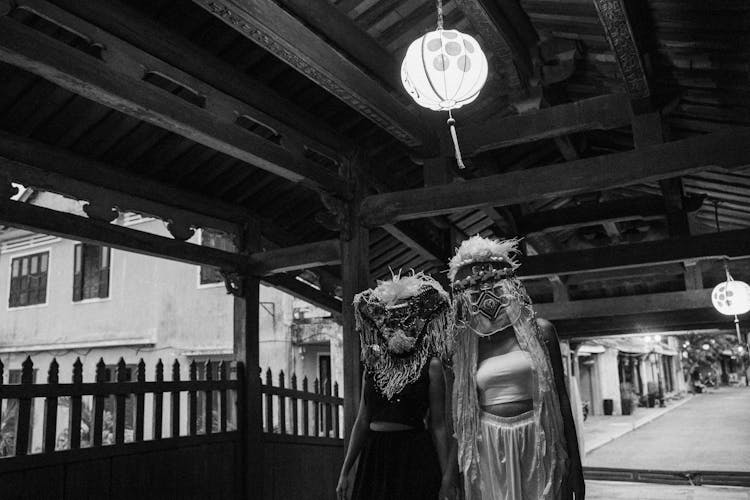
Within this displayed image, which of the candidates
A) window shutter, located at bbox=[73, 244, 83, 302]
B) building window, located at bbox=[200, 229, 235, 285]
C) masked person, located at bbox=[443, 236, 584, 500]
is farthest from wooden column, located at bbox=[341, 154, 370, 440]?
window shutter, located at bbox=[73, 244, 83, 302]

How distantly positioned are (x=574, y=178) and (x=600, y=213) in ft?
14.5

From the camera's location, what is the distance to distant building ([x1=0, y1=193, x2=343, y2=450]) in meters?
15.7

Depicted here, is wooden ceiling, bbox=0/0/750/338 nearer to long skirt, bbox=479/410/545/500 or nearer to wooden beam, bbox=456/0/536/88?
wooden beam, bbox=456/0/536/88

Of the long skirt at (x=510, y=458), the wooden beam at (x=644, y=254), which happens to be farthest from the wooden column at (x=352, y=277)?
the wooden beam at (x=644, y=254)

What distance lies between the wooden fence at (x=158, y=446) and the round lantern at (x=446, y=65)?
3.78m

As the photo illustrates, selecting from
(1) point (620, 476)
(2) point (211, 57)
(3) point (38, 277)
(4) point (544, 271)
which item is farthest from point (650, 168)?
(3) point (38, 277)

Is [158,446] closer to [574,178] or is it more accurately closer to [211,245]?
[574,178]

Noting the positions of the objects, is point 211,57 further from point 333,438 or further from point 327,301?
point 333,438

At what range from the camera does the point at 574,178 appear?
5.86 meters

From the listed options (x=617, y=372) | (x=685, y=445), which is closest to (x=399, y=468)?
(x=685, y=445)

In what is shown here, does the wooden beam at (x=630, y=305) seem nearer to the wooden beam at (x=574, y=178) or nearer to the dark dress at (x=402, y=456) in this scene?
the wooden beam at (x=574, y=178)

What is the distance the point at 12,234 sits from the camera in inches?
738

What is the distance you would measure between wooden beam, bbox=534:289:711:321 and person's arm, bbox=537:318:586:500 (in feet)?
28.7

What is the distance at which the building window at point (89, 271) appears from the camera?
17.6 meters
